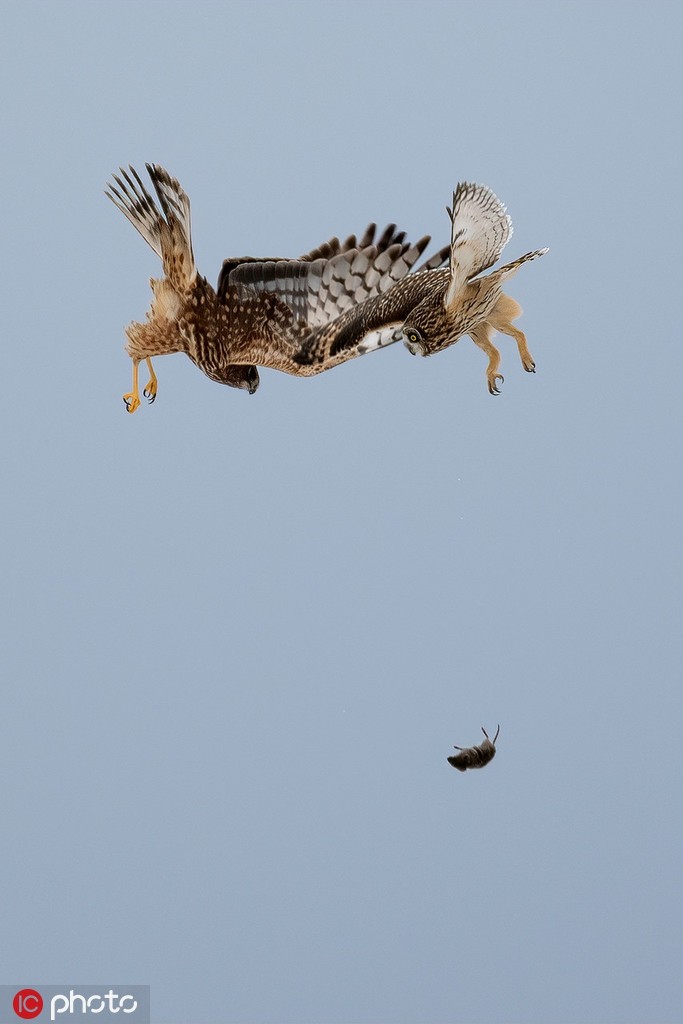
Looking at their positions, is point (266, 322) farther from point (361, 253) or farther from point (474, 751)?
point (474, 751)

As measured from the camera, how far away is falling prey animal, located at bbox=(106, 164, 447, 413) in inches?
263

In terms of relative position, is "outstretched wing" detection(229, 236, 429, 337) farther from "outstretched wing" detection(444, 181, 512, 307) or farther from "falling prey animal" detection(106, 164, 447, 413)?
"outstretched wing" detection(444, 181, 512, 307)

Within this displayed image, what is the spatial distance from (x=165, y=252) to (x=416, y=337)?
3.02ft

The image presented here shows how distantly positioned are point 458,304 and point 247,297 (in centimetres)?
77

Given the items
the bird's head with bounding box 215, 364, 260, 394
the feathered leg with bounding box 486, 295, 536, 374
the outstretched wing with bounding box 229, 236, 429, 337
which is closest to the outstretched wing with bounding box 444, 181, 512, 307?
the feathered leg with bounding box 486, 295, 536, 374

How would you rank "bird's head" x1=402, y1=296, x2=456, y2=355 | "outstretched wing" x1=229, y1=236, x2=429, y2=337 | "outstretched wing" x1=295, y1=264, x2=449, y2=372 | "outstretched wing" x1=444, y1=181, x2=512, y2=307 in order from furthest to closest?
"outstretched wing" x1=229, y1=236, x2=429, y2=337
"outstretched wing" x1=295, y1=264, x2=449, y2=372
"bird's head" x1=402, y1=296, x2=456, y2=355
"outstretched wing" x1=444, y1=181, x2=512, y2=307

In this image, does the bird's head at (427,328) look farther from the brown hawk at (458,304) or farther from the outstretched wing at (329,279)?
the outstretched wing at (329,279)

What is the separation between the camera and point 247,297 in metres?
6.81

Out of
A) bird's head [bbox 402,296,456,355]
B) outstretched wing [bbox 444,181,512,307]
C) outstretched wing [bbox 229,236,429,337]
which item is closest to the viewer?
outstretched wing [bbox 444,181,512,307]

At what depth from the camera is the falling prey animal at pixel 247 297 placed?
22.0 feet

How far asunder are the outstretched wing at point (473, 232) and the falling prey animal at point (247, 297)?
0.35 m

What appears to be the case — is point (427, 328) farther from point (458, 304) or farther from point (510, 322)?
point (510, 322)

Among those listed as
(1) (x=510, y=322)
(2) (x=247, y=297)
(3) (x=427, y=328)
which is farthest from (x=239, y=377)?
(1) (x=510, y=322)

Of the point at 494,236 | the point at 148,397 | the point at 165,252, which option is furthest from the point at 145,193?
the point at 494,236
